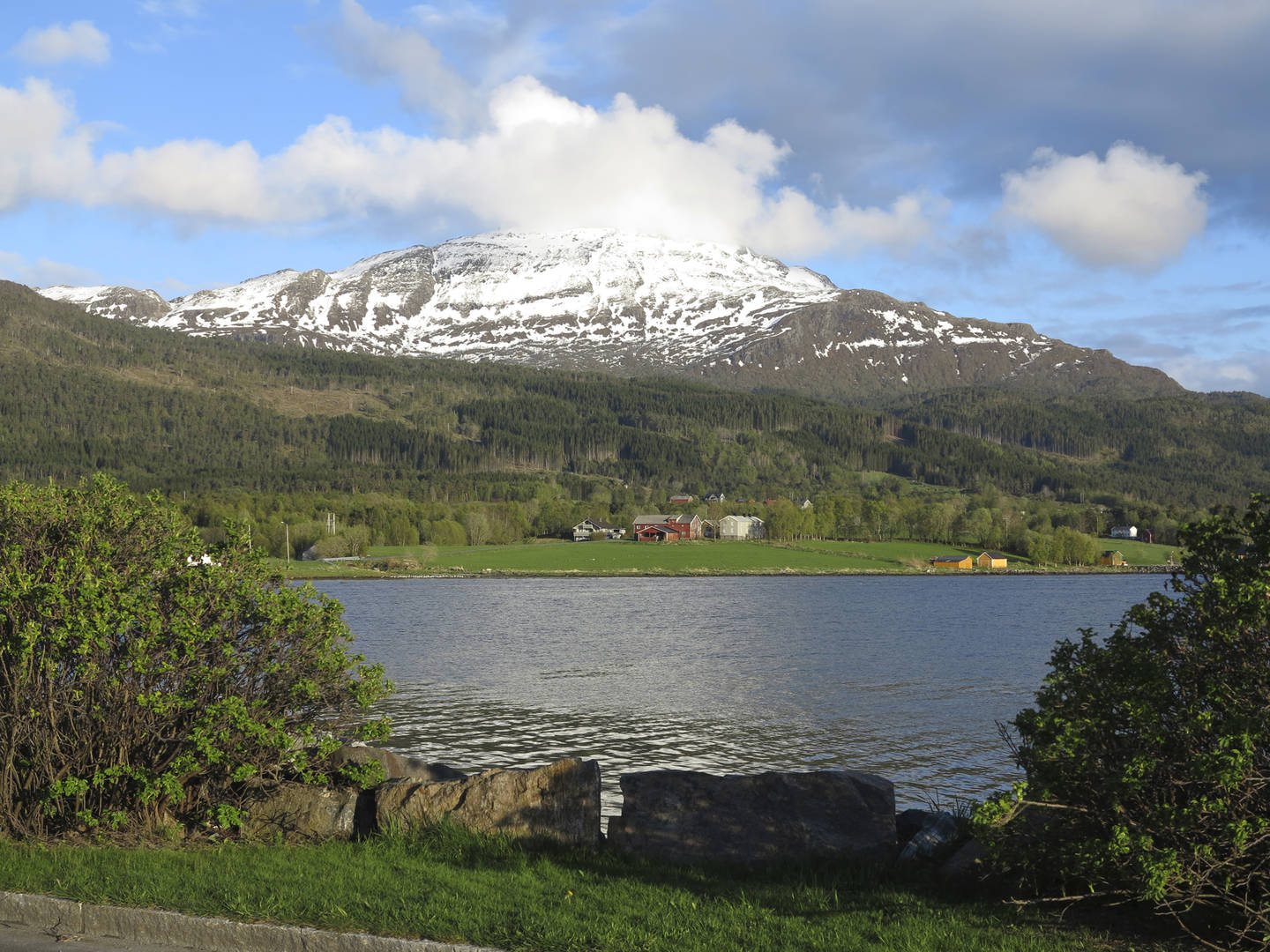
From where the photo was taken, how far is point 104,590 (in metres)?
13.1

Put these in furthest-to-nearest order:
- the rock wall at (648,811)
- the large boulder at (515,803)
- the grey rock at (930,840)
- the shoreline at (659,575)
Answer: the shoreline at (659,575), the large boulder at (515,803), the rock wall at (648,811), the grey rock at (930,840)

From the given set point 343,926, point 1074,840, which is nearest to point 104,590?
point 343,926

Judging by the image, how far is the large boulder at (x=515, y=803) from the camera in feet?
43.6

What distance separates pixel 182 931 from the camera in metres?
10.1

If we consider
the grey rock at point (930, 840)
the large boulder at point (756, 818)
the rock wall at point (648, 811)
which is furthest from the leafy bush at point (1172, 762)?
the rock wall at point (648, 811)

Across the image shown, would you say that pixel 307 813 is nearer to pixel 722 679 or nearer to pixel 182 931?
pixel 182 931

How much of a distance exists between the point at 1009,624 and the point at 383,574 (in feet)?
314

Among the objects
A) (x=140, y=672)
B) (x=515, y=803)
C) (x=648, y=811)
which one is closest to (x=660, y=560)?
(x=515, y=803)

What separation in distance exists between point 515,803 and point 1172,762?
24.5 ft

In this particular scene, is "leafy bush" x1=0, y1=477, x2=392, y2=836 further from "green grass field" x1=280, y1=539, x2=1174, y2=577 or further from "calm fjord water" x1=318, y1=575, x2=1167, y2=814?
"green grass field" x1=280, y1=539, x2=1174, y2=577

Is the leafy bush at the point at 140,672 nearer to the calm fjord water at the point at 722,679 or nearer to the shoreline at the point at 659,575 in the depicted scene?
the calm fjord water at the point at 722,679

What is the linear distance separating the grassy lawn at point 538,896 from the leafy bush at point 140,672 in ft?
3.01

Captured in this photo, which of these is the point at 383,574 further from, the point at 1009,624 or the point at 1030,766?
the point at 1030,766

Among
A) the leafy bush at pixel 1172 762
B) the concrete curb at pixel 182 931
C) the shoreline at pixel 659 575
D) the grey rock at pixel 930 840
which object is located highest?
the leafy bush at pixel 1172 762
